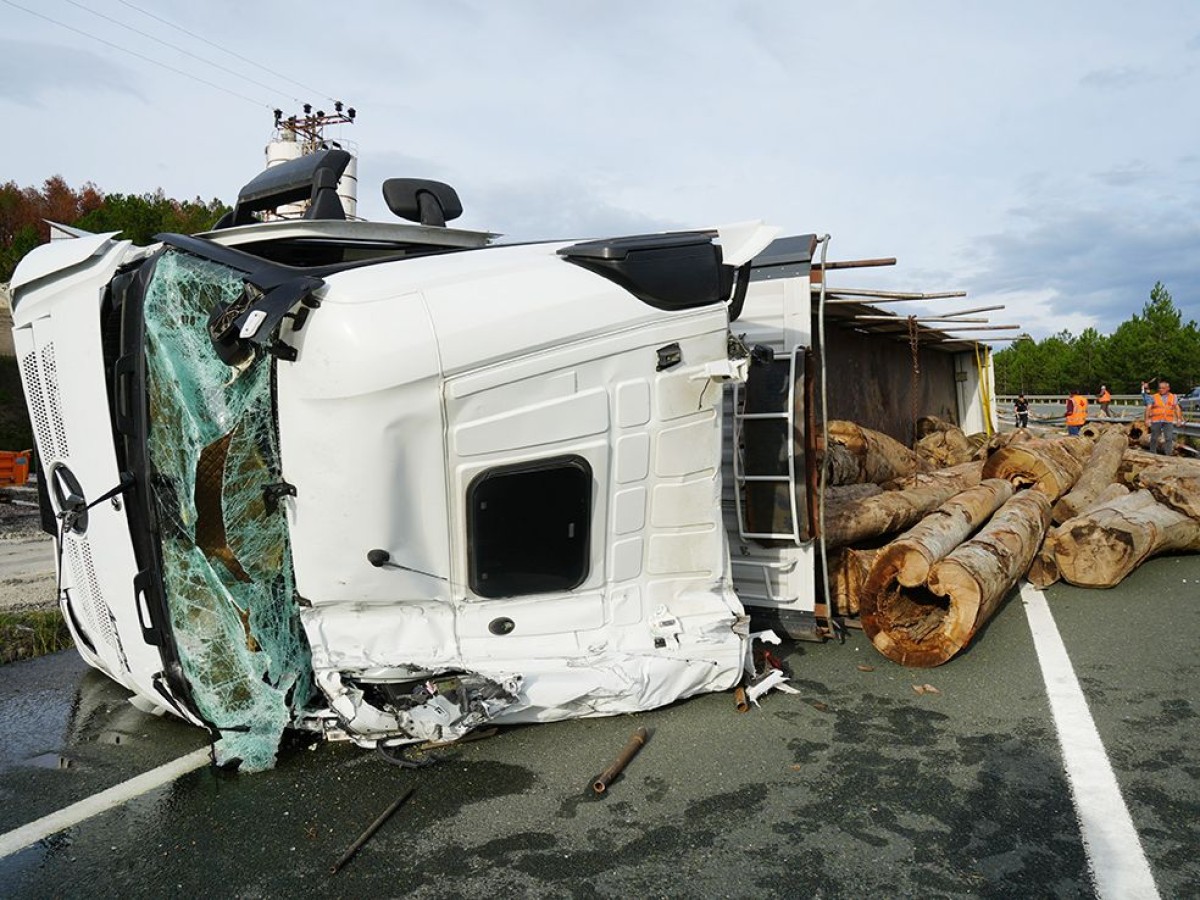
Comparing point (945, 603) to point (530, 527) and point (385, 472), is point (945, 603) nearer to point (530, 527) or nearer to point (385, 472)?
point (530, 527)

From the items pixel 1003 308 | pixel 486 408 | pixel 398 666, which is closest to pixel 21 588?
pixel 398 666

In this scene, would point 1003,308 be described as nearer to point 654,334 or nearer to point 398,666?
point 654,334

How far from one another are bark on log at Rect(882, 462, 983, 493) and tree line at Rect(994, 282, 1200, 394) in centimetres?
3639

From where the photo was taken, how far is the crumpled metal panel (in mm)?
3486

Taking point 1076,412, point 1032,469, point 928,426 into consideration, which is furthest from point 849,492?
point 1076,412

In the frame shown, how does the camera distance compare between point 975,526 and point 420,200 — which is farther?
point 975,526

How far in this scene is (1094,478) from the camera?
866cm

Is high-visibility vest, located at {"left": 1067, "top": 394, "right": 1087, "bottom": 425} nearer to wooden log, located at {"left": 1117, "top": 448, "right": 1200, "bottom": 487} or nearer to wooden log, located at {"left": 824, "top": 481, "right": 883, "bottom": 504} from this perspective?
→ wooden log, located at {"left": 1117, "top": 448, "right": 1200, "bottom": 487}

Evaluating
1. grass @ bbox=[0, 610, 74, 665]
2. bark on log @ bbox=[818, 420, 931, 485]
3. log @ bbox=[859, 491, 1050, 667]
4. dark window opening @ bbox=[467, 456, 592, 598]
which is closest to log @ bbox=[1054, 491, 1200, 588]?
log @ bbox=[859, 491, 1050, 667]

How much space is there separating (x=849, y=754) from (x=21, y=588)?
20.6 feet

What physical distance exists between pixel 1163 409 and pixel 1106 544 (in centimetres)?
1131

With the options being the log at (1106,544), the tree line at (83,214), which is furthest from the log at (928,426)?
the tree line at (83,214)

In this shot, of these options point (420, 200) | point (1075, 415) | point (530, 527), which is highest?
point (420, 200)

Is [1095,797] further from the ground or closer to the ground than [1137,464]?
closer to the ground
